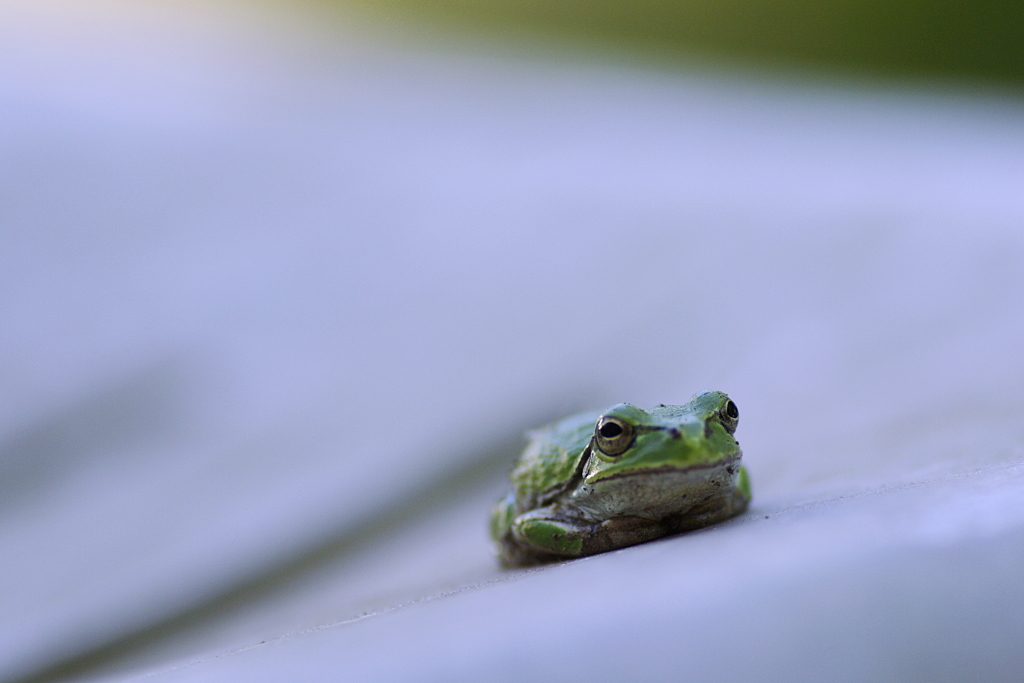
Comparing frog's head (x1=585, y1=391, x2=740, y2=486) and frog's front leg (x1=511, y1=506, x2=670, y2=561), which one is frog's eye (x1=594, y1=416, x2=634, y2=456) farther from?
frog's front leg (x1=511, y1=506, x2=670, y2=561)

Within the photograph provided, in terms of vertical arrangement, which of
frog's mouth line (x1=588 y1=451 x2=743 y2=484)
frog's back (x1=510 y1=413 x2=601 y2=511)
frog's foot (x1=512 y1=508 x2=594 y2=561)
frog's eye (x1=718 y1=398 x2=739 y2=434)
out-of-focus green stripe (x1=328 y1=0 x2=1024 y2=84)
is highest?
out-of-focus green stripe (x1=328 y1=0 x2=1024 y2=84)

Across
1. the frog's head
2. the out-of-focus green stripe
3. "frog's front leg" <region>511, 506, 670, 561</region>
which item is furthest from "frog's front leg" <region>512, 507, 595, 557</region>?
the out-of-focus green stripe

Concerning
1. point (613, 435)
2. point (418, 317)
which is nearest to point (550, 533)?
point (613, 435)

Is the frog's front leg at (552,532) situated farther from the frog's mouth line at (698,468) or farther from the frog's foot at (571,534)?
the frog's mouth line at (698,468)

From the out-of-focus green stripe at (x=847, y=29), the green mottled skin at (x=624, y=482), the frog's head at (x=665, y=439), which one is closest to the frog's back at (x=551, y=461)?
the green mottled skin at (x=624, y=482)

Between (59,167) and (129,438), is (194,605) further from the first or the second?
(59,167)

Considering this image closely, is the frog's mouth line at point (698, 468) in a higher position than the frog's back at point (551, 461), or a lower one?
higher

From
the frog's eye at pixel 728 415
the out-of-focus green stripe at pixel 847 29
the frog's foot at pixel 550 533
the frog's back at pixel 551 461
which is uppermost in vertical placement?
the out-of-focus green stripe at pixel 847 29
